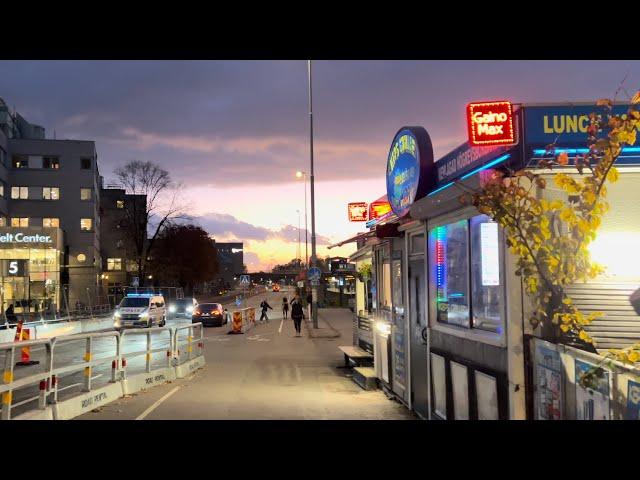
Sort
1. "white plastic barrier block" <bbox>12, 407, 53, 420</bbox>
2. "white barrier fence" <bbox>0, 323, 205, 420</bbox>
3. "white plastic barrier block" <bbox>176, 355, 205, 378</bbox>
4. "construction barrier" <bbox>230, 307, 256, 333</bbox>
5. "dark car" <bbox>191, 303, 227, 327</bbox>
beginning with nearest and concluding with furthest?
1. "white barrier fence" <bbox>0, 323, 205, 420</bbox>
2. "white plastic barrier block" <bbox>12, 407, 53, 420</bbox>
3. "white plastic barrier block" <bbox>176, 355, 205, 378</bbox>
4. "construction barrier" <bbox>230, 307, 256, 333</bbox>
5. "dark car" <bbox>191, 303, 227, 327</bbox>

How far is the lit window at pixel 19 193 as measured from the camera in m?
61.2

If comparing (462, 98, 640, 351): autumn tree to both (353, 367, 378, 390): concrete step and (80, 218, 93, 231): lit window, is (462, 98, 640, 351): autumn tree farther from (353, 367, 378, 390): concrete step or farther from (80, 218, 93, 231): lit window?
(80, 218, 93, 231): lit window

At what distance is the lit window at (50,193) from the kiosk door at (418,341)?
193ft

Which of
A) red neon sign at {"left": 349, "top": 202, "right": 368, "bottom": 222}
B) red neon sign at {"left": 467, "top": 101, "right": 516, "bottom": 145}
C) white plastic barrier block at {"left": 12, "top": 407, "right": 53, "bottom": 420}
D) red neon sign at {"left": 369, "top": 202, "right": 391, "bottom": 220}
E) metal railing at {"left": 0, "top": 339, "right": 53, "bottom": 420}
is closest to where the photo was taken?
red neon sign at {"left": 467, "top": 101, "right": 516, "bottom": 145}

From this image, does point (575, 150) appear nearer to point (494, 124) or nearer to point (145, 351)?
point (494, 124)

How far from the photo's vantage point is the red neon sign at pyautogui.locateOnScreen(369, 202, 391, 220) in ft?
49.4

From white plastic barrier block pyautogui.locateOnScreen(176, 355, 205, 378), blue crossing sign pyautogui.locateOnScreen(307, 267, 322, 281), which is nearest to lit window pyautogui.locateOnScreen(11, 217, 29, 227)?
blue crossing sign pyautogui.locateOnScreen(307, 267, 322, 281)

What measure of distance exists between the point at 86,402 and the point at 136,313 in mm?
26277

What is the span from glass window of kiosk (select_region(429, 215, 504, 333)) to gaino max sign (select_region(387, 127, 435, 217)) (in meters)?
1.23

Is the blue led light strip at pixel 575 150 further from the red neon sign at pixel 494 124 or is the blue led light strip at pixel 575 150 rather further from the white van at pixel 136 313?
the white van at pixel 136 313

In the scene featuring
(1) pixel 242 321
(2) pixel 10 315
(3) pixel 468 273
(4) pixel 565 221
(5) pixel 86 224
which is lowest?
(1) pixel 242 321

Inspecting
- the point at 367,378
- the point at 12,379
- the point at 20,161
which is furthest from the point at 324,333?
the point at 20,161

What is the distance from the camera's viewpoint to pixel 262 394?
13.1 m
